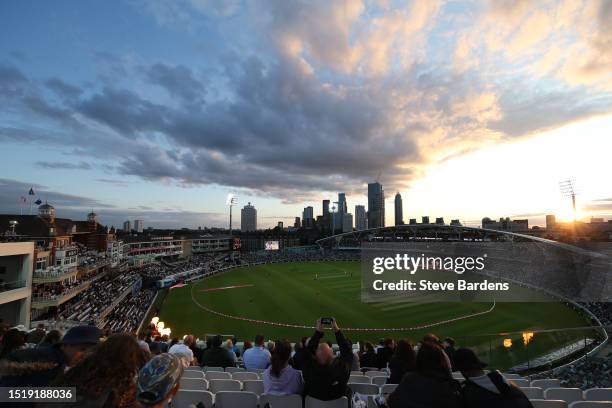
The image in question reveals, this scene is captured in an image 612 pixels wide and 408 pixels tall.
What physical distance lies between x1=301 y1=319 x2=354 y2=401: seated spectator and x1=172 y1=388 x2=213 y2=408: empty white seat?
59.9 inches

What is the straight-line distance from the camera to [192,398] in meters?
5.15

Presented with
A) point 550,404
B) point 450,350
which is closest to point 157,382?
point 550,404

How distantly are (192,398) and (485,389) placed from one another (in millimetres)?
4299

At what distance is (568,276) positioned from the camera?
135 feet

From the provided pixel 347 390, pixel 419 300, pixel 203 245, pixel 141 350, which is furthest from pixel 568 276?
pixel 203 245

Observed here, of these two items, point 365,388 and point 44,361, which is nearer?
point 44,361

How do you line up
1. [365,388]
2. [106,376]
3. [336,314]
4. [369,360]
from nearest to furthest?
[106,376] < [365,388] < [369,360] < [336,314]

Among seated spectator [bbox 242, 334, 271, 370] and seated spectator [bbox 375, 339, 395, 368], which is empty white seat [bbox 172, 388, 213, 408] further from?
seated spectator [bbox 375, 339, 395, 368]

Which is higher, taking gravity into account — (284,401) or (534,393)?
(284,401)

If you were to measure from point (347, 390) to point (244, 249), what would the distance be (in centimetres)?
14970

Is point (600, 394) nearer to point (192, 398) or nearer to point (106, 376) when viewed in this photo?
point (192, 398)

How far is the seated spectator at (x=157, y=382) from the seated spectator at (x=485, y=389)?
241cm

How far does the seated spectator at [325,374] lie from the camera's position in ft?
15.8

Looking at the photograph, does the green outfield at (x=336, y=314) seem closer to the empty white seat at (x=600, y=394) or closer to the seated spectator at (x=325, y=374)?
the empty white seat at (x=600, y=394)
